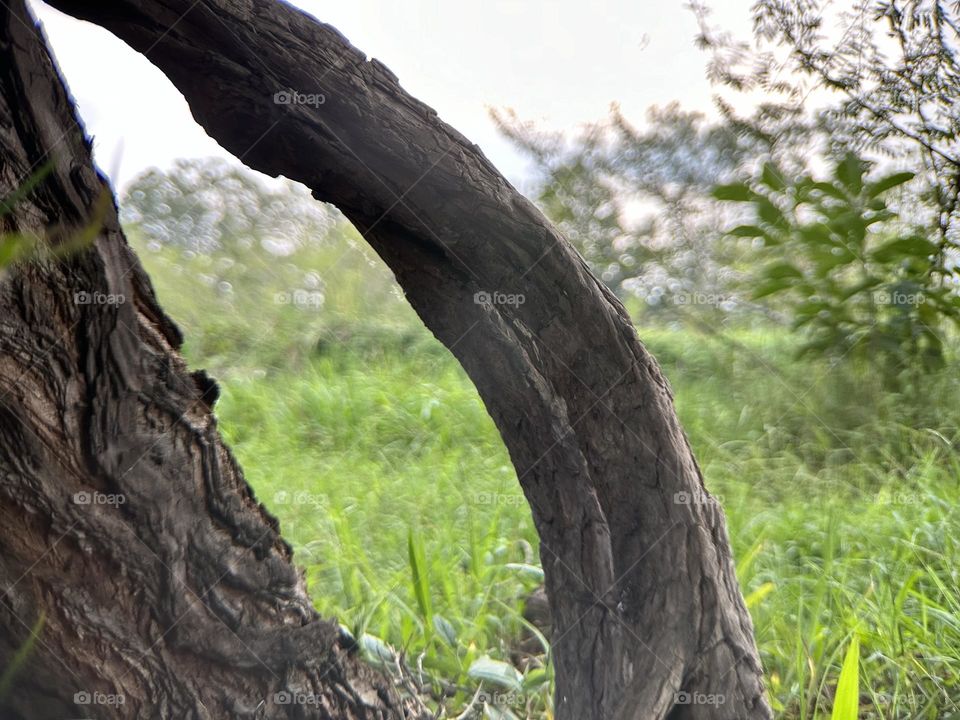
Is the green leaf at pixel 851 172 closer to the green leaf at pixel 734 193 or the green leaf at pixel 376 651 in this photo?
the green leaf at pixel 734 193

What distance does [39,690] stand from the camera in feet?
2.81

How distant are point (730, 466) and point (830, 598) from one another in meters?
0.72

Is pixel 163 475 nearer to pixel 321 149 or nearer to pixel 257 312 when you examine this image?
→ pixel 321 149

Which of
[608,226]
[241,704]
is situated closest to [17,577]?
[241,704]

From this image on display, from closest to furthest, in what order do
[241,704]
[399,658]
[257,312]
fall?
[241,704] < [399,658] < [257,312]

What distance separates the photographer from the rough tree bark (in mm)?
812

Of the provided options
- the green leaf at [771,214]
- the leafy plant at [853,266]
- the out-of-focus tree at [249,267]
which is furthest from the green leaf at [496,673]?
the out-of-focus tree at [249,267]

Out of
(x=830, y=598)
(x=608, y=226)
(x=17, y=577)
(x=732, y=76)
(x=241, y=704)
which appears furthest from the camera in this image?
(x=608, y=226)

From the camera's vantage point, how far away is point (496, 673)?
1.19m

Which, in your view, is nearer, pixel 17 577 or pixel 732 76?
pixel 17 577

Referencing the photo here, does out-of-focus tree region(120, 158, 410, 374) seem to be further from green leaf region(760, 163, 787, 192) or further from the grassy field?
green leaf region(760, 163, 787, 192)

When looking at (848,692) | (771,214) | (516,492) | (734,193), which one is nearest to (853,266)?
(771,214)

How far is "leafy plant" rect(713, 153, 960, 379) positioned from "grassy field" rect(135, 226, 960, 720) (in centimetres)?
13

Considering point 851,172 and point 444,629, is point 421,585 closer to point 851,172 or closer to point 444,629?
point 444,629
